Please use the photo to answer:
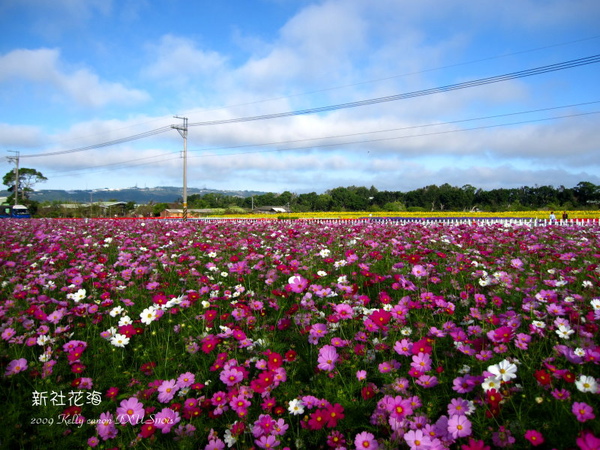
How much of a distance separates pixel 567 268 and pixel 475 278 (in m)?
0.92

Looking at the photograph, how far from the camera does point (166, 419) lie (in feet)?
4.30

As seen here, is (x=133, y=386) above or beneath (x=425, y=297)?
beneath

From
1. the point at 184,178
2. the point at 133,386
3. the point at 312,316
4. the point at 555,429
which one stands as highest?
the point at 184,178

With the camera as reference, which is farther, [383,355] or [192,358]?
[192,358]

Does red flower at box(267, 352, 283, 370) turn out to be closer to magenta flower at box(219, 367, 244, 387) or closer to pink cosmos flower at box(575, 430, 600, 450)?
magenta flower at box(219, 367, 244, 387)

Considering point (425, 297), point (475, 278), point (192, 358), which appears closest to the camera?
point (192, 358)

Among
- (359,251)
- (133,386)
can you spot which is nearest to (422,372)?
(133,386)

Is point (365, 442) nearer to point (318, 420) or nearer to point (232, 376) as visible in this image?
point (318, 420)

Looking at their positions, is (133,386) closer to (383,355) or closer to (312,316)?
(312,316)

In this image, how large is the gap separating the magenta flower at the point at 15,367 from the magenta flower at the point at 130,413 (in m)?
0.67

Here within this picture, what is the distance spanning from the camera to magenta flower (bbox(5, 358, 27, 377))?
64.1 inches

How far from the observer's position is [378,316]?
164 centimetres

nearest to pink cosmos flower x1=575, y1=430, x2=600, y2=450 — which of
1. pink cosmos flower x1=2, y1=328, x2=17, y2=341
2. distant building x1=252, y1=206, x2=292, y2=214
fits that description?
pink cosmos flower x1=2, y1=328, x2=17, y2=341

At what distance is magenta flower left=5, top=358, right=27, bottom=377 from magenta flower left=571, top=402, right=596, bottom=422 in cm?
227
